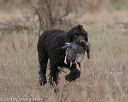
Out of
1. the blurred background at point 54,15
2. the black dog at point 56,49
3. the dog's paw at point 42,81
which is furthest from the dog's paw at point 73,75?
the blurred background at point 54,15

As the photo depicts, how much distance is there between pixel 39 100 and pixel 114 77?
1.67 meters

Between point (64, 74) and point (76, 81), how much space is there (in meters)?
0.69

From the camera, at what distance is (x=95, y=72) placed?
9328 mm

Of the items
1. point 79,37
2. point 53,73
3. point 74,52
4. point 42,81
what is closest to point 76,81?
point 53,73

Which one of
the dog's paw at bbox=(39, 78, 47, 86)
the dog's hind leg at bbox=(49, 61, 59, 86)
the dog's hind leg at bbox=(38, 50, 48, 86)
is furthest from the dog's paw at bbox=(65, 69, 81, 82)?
the dog's hind leg at bbox=(38, 50, 48, 86)

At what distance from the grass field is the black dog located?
0.18 metres

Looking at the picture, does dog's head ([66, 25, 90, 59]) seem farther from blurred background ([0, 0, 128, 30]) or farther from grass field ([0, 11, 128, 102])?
blurred background ([0, 0, 128, 30])

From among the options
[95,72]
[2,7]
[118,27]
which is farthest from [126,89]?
[2,7]

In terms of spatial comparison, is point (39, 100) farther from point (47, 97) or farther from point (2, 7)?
point (2, 7)

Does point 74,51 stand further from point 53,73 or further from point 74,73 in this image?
point 53,73

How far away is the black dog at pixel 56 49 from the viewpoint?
7.75 meters

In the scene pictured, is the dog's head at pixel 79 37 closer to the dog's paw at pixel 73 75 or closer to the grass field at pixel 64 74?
the dog's paw at pixel 73 75

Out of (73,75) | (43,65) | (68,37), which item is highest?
(68,37)

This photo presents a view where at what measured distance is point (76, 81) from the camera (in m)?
8.66
